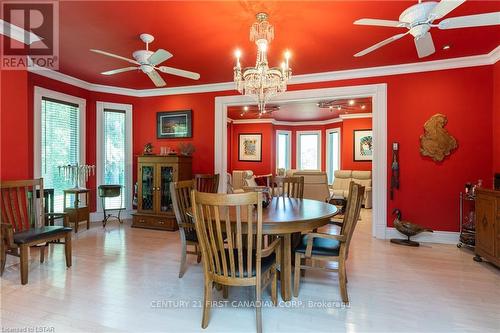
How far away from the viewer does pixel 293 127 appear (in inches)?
380

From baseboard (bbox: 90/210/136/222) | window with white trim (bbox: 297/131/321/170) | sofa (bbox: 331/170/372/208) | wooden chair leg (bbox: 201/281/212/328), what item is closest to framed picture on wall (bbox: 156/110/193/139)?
baseboard (bbox: 90/210/136/222)

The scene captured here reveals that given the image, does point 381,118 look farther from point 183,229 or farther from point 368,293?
point 183,229

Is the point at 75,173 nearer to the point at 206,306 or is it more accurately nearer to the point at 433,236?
the point at 206,306

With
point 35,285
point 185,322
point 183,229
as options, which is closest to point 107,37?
point 183,229

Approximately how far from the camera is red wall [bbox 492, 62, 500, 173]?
3619 mm

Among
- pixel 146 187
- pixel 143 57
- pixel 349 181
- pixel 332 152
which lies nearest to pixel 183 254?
pixel 143 57

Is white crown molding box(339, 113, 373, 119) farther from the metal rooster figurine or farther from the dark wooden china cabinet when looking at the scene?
the dark wooden china cabinet

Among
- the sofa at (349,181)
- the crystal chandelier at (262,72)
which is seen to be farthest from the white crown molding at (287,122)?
the crystal chandelier at (262,72)

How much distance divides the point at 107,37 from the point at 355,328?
3765 mm

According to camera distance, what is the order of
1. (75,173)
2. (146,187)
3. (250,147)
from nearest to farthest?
(75,173), (146,187), (250,147)

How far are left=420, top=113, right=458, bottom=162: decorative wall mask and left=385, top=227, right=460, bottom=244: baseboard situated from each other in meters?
1.08

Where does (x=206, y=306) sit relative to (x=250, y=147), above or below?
below

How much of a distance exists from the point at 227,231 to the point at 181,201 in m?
1.33

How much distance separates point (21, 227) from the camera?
3020mm
